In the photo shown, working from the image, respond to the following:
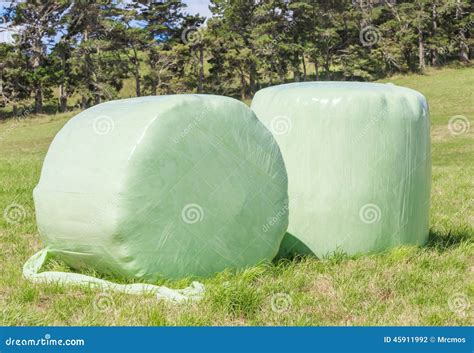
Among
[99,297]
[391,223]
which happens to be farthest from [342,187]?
[99,297]

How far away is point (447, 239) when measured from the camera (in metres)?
5.77

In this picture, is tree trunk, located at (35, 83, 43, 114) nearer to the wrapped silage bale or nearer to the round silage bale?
the wrapped silage bale

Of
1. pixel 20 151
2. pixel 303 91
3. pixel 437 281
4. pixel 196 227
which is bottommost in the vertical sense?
pixel 20 151

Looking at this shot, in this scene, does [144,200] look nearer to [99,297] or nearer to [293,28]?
Answer: [99,297]

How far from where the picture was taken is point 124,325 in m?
3.37

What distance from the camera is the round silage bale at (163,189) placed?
388 centimetres

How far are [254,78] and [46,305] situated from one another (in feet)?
130
